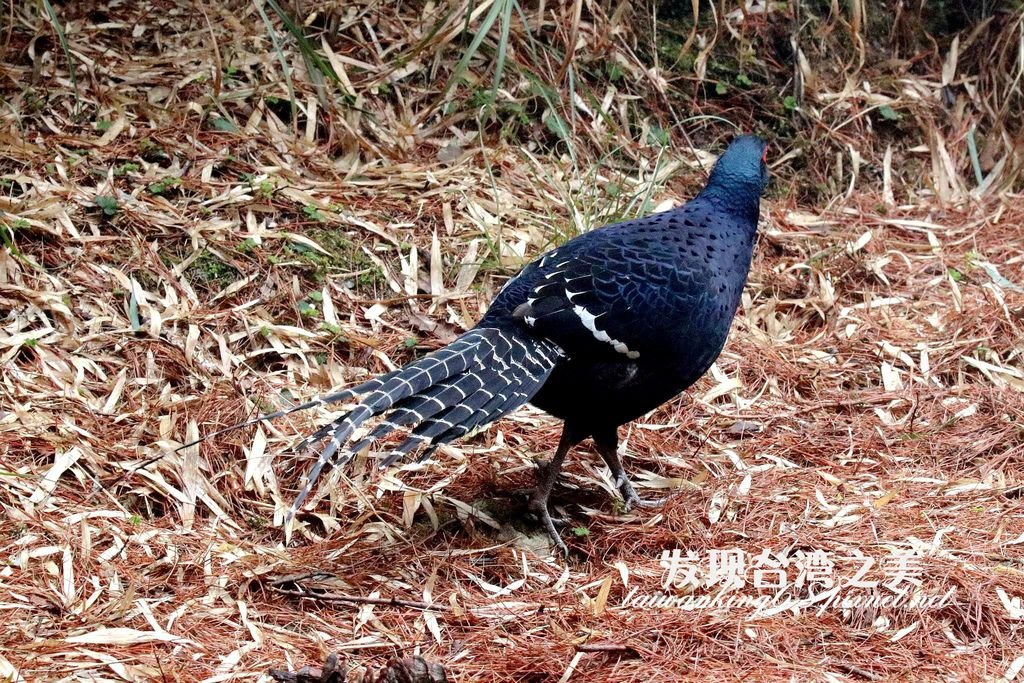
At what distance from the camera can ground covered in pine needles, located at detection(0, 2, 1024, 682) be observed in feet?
10.3

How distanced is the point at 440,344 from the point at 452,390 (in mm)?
1202

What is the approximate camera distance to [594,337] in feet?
11.9

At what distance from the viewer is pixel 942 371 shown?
466 cm

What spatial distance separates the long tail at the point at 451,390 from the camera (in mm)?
3205

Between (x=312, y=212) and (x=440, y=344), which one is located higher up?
(x=312, y=212)

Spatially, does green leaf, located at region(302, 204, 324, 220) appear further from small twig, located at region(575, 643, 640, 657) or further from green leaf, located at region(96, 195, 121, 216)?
small twig, located at region(575, 643, 640, 657)

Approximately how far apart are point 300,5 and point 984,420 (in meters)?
3.76

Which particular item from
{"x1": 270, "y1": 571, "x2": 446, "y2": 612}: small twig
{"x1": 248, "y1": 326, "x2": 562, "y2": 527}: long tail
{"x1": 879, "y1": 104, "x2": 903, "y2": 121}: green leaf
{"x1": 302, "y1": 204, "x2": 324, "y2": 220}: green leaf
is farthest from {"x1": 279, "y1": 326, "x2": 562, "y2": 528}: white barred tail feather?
{"x1": 879, "y1": 104, "x2": 903, "y2": 121}: green leaf

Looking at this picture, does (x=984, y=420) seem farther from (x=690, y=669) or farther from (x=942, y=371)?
(x=690, y=669)

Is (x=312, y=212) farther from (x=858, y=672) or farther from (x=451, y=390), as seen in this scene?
(x=858, y=672)

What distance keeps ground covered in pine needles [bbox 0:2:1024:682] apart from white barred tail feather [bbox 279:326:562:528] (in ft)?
1.54

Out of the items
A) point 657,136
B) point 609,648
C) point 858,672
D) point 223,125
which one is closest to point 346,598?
point 609,648

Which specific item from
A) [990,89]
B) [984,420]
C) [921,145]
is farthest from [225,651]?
[990,89]

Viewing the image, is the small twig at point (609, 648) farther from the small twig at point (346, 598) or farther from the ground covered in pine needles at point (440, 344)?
the small twig at point (346, 598)
